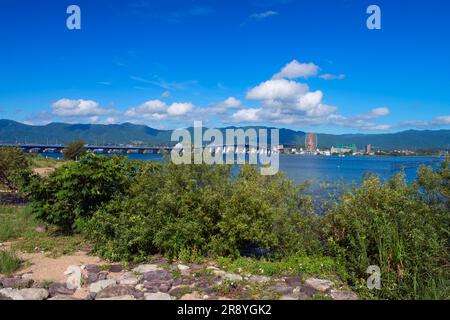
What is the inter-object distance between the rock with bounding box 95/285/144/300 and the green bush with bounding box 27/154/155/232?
11.2 ft

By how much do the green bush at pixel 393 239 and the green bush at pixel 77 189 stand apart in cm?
534

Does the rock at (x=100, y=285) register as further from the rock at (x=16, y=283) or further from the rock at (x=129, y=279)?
the rock at (x=16, y=283)

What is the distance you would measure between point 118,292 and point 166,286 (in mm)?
715

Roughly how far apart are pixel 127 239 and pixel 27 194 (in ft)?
12.9

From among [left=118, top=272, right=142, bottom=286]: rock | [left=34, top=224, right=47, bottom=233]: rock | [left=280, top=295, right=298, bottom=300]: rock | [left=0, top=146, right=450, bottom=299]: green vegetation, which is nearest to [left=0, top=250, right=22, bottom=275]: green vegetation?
[left=0, top=146, right=450, bottom=299]: green vegetation

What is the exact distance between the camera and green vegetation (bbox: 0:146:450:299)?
585 cm

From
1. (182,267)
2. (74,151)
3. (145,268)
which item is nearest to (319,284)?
(182,267)

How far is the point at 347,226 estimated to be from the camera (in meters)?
6.83

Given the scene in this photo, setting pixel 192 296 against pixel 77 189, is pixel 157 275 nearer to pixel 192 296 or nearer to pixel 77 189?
pixel 192 296

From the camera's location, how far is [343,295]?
16.6ft

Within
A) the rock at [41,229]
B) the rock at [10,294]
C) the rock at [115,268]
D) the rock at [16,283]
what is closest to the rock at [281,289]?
the rock at [115,268]
